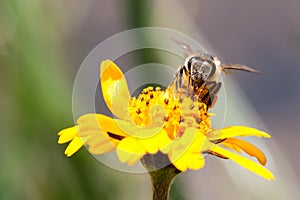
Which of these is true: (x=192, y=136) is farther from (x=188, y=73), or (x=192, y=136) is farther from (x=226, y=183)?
(x=226, y=183)

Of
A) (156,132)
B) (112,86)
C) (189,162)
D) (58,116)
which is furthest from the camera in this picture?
(58,116)

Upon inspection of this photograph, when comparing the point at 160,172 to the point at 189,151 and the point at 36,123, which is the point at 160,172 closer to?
the point at 189,151

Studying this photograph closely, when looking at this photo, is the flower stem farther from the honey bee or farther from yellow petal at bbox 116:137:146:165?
the honey bee

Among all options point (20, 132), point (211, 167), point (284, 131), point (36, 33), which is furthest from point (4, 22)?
point (284, 131)

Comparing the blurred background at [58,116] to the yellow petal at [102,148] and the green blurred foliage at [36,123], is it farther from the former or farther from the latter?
the yellow petal at [102,148]

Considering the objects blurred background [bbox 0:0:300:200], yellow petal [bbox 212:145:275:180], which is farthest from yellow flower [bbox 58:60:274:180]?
blurred background [bbox 0:0:300:200]

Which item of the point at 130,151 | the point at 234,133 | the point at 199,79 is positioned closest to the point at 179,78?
the point at 199,79
